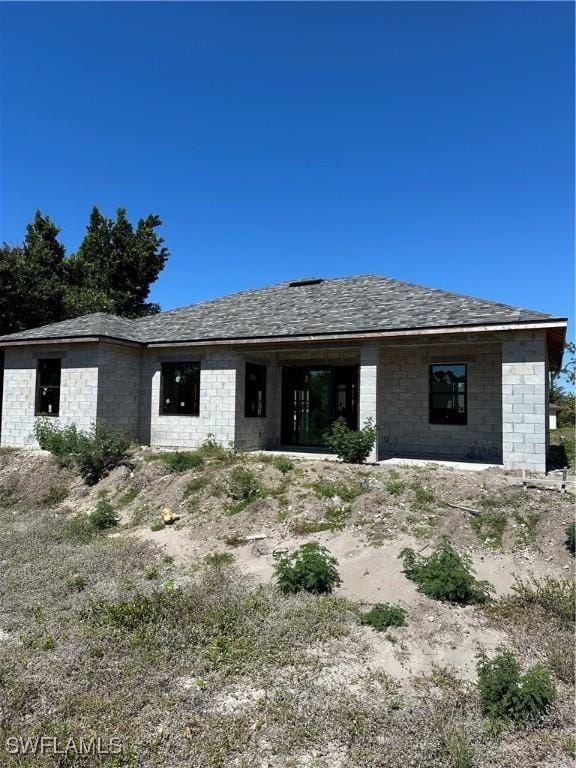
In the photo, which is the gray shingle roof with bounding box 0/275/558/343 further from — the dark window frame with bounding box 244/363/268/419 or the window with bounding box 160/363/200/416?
the dark window frame with bounding box 244/363/268/419

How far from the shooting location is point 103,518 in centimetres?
1002

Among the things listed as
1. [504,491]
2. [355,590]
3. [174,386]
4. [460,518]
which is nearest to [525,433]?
[504,491]

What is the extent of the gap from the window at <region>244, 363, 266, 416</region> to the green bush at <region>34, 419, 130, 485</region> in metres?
3.66

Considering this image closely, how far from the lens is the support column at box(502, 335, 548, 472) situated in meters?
10.9

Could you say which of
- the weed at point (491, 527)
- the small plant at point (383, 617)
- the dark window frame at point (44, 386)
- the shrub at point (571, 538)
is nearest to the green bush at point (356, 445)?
the weed at point (491, 527)

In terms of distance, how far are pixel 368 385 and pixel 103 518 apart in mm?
6900

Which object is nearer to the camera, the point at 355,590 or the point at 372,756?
the point at 372,756

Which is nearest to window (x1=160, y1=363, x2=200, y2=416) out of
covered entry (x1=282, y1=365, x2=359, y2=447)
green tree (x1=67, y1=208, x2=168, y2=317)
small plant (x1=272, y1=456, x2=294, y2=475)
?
covered entry (x1=282, y1=365, x2=359, y2=447)

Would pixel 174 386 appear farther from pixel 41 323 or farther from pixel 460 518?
pixel 41 323

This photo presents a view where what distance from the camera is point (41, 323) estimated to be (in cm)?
2445

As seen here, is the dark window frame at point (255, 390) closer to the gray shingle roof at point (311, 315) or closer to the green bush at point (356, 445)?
the gray shingle roof at point (311, 315)

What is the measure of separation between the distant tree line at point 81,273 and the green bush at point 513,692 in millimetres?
24708

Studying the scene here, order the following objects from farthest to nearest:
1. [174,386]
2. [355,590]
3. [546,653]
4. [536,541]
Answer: [174,386] < [536,541] < [355,590] < [546,653]

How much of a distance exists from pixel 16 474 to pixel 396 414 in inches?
418
